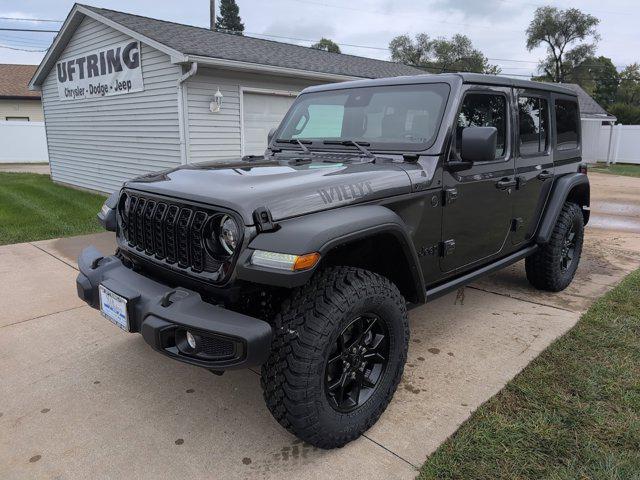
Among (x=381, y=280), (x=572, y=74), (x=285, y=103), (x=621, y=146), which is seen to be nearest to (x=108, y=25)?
(x=285, y=103)

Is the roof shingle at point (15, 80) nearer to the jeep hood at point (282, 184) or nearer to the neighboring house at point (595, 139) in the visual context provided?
the jeep hood at point (282, 184)

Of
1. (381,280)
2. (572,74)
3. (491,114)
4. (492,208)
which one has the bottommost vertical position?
(381,280)

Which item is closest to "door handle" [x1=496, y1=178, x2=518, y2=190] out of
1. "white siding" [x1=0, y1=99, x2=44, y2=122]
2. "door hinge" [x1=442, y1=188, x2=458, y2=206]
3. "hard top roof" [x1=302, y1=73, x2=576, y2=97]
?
"door hinge" [x1=442, y1=188, x2=458, y2=206]

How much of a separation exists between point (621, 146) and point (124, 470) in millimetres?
28237

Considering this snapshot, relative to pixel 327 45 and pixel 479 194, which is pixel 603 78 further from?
pixel 479 194

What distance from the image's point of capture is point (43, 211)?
9164 mm

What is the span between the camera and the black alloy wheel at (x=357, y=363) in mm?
2467

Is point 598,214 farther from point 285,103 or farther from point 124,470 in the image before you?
point 124,470

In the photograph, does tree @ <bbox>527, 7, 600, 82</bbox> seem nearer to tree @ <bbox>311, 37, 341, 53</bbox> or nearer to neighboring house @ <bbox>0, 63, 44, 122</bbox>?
tree @ <bbox>311, 37, 341, 53</bbox>

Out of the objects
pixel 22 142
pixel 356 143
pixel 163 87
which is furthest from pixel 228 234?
pixel 22 142

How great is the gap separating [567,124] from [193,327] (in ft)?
13.3

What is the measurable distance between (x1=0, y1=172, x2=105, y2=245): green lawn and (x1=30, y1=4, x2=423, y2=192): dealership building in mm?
928

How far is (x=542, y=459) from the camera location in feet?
7.80

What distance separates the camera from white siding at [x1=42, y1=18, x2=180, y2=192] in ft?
29.9
